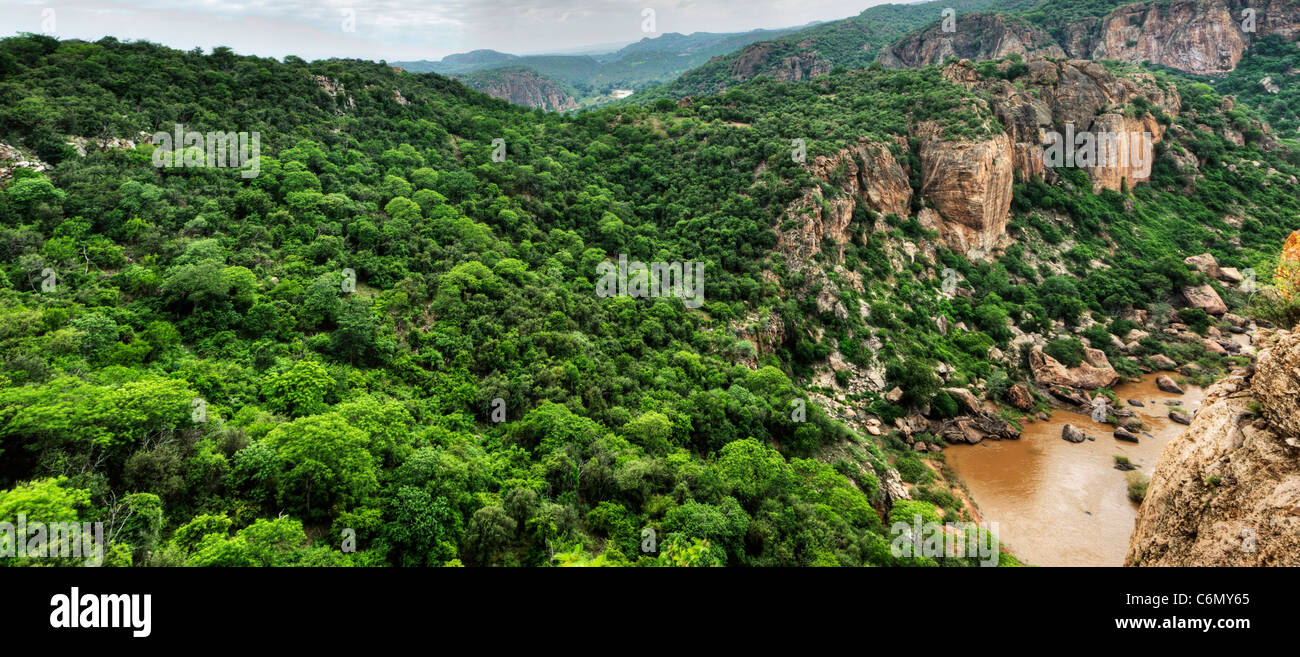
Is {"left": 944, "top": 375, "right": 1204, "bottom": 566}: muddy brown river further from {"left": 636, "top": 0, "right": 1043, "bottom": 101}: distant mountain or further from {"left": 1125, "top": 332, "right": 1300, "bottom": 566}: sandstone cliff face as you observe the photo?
{"left": 636, "top": 0, "right": 1043, "bottom": 101}: distant mountain

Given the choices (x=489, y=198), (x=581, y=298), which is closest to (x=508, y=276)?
(x=581, y=298)

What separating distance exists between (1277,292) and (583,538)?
2339cm

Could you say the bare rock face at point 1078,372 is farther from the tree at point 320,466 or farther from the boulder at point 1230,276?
the tree at point 320,466

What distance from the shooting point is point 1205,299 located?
50906 mm

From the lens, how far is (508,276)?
118 feet

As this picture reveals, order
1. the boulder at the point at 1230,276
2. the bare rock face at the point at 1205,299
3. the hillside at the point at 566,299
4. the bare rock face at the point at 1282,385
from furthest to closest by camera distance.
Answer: the boulder at the point at 1230,276 → the bare rock face at the point at 1205,299 → the hillside at the point at 566,299 → the bare rock face at the point at 1282,385

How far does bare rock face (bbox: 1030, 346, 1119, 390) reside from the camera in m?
43.2

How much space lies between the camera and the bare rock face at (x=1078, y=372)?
142 ft

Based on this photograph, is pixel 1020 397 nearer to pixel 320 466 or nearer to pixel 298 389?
pixel 320 466

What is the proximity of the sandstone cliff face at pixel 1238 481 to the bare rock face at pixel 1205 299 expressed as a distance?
56.8 meters

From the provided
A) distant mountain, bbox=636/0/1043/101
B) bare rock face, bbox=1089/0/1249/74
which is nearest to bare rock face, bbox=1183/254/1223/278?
bare rock face, bbox=1089/0/1249/74

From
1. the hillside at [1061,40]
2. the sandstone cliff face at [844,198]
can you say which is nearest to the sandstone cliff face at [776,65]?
the hillside at [1061,40]

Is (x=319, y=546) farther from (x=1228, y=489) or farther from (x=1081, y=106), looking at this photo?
(x=1081, y=106)

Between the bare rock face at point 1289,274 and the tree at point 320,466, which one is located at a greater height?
the bare rock face at point 1289,274
